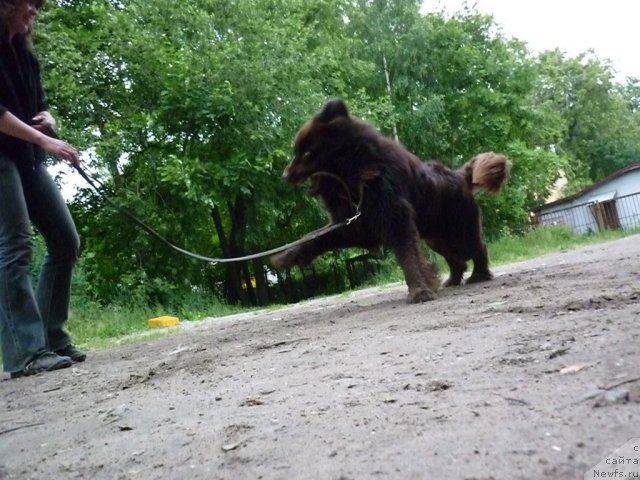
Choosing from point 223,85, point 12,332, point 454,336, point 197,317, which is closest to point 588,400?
point 454,336

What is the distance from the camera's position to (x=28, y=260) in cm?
444

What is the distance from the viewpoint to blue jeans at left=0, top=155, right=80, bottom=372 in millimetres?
4312

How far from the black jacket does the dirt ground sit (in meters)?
1.46

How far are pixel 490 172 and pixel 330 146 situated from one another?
5.02 ft

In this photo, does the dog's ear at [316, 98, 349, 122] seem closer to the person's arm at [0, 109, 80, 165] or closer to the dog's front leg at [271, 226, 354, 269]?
the dog's front leg at [271, 226, 354, 269]

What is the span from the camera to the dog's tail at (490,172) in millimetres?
6219

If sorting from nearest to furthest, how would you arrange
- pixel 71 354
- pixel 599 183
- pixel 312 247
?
pixel 71 354 < pixel 312 247 < pixel 599 183

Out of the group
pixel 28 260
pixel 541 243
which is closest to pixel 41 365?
pixel 28 260

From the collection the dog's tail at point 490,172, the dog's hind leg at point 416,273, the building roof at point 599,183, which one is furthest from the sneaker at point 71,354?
the building roof at point 599,183

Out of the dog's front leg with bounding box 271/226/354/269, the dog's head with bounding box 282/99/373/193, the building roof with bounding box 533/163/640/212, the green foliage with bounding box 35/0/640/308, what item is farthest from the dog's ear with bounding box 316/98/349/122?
the building roof with bounding box 533/163/640/212

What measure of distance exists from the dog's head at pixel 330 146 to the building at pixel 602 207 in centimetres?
2940

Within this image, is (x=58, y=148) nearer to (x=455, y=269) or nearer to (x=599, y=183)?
(x=455, y=269)

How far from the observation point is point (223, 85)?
13.9 m

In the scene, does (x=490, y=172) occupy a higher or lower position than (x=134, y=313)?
higher
